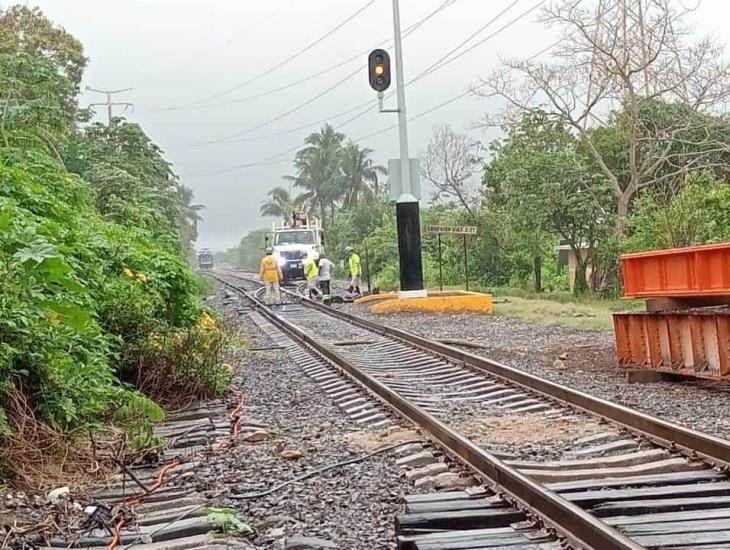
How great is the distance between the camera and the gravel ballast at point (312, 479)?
471cm

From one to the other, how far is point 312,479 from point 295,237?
3369 cm

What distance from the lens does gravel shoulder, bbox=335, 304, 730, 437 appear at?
7.87m

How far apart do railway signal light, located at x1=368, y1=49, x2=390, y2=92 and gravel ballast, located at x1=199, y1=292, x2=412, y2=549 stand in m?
13.3

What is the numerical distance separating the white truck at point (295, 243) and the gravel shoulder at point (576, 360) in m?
16.6

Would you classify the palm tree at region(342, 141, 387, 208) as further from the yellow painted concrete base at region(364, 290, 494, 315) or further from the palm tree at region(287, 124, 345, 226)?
the yellow painted concrete base at region(364, 290, 494, 315)

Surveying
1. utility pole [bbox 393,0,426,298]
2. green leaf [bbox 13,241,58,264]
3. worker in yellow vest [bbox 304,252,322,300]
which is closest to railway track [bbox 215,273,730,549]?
green leaf [bbox 13,241,58,264]

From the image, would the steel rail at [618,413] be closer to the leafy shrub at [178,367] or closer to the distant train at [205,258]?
the leafy shrub at [178,367]

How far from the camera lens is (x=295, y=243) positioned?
39.1 meters

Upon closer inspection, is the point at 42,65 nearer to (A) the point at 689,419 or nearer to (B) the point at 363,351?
(B) the point at 363,351

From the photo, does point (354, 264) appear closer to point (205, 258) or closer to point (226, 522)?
point (226, 522)

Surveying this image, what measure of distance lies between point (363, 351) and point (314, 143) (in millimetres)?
66690

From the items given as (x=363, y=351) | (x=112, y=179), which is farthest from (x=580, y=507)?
(x=112, y=179)

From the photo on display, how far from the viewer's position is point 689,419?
7320mm

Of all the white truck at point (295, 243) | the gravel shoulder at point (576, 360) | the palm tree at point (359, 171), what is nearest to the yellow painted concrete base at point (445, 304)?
the gravel shoulder at point (576, 360)
